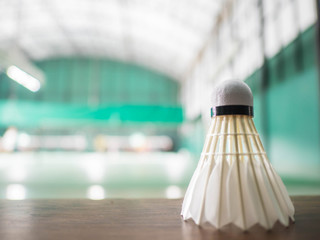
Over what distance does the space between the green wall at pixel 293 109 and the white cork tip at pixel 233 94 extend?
14.3ft

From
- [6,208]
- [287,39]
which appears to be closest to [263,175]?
→ [6,208]

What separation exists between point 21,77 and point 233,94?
10.7 m

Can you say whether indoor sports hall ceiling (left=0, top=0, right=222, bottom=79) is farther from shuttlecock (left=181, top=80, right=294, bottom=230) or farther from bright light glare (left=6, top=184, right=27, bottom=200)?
shuttlecock (left=181, top=80, right=294, bottom=230)

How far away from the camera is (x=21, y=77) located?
9.95 meters

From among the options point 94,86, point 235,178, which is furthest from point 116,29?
point 235,178

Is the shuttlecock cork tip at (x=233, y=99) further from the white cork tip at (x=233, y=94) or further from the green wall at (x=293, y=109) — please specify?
the green wall at (x=293, y=109)

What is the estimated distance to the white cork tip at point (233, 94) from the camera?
0.99 m

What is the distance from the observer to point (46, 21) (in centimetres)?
1788

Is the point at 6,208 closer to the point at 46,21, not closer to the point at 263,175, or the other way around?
the point at 263,175

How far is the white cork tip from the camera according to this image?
39.1 inches

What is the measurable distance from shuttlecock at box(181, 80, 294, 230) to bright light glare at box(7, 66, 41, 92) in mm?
9560

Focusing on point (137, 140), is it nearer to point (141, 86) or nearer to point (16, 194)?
point (141, 86)

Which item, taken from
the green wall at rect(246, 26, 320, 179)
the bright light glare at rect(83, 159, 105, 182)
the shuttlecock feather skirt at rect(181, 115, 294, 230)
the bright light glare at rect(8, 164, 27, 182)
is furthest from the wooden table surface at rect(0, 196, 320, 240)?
the green wall at rect(246, 26, 320, 179)

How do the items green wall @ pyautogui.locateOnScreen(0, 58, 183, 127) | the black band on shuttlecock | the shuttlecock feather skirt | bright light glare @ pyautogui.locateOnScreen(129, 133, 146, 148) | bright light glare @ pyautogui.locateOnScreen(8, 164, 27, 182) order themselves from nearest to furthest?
the shuttlecock feather skirt, the black band on shuttlecock, bright light glare @ pyautogui.locateOnScreen(8, 164, 27, 182), bright light glare @ pyautogui.locateOnScreen(129, 133, 146, 148), green wall @ pyautogui.locateOnScreen(0, 58, 183, 127)
